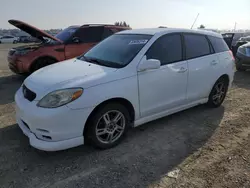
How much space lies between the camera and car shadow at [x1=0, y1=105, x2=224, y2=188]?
2.73 metres

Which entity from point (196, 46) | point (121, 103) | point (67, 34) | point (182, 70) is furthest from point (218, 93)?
point (67, 34)

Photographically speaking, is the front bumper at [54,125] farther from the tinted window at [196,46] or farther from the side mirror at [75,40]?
the side mirror at [75,40]

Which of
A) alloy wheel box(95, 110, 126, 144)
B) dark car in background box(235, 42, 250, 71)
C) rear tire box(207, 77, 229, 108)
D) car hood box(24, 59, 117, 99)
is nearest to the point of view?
car hood box(24, 59, 117, 99)

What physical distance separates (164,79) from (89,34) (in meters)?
4.90

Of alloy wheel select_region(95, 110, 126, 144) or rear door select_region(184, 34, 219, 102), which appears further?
rear door select_region(184, 34, 219, 102)

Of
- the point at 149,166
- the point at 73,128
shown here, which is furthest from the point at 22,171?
the point at 149,166

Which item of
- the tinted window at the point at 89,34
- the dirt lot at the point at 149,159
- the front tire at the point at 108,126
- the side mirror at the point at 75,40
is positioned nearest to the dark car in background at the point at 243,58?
the dirt lot at the point at 149,159

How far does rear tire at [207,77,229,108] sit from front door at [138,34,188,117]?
97 centimetres

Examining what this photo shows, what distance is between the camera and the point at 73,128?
2.97 metres

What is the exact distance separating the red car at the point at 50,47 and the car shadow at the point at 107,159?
11.1 feet

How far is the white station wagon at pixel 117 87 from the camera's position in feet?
9.64

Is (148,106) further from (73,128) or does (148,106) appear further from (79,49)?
(79,49)

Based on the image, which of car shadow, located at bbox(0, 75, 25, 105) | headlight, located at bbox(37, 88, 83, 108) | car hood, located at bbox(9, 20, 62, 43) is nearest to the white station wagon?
headlight, located at bbox(37, 88, 83, 108)

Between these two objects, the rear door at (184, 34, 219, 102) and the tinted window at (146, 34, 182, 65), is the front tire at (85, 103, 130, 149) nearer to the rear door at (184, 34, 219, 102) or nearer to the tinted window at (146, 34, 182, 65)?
the tinted window at (146, 34, 182, 65)
